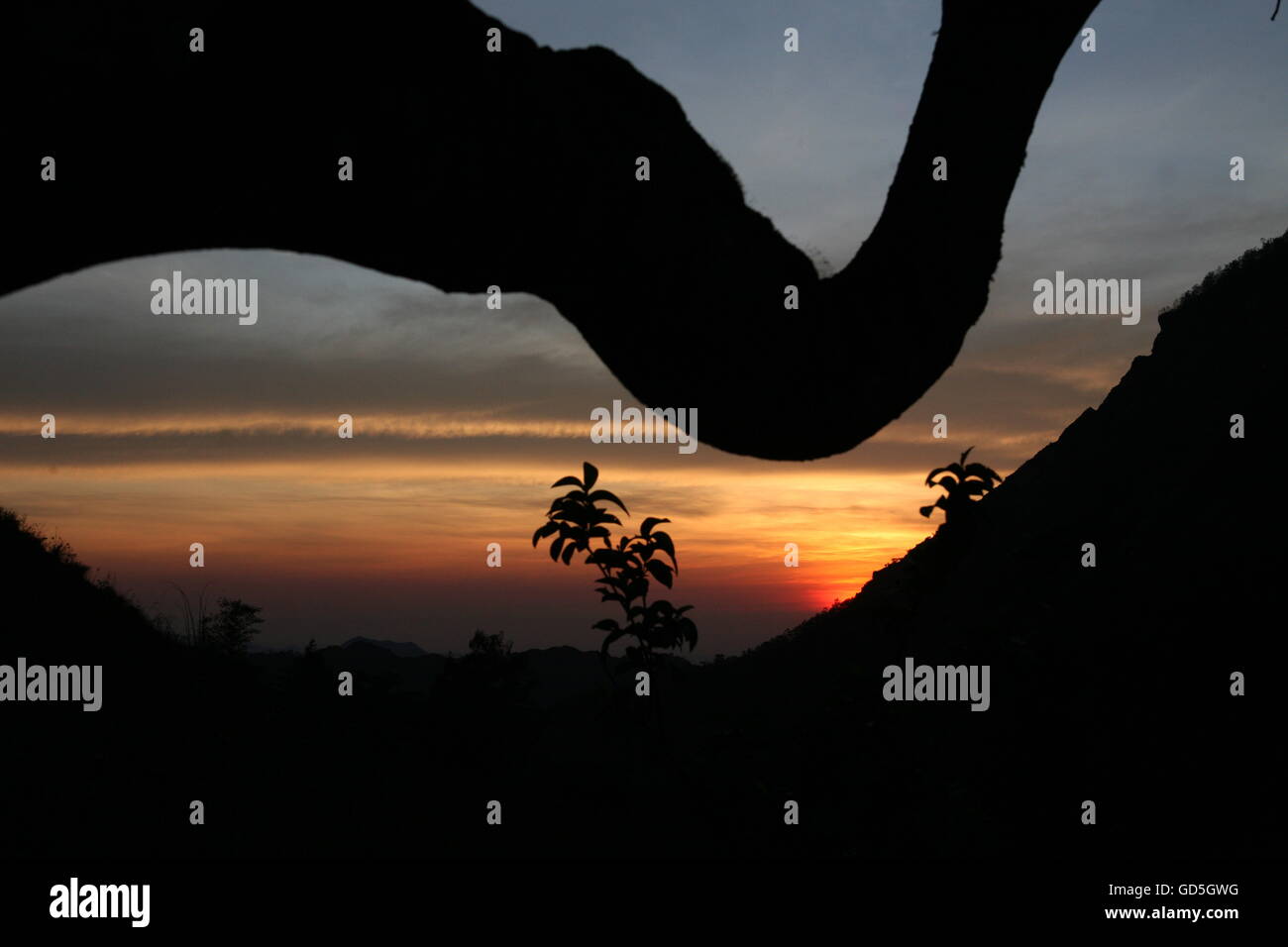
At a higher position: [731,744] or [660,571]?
[660,571]

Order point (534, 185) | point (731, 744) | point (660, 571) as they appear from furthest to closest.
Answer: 1. point (731, 744)
2. point (660, 571)
3. point (534, 185)

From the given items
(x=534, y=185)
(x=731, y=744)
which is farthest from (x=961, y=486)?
(x=534, y=185)

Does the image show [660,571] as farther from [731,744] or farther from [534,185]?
[534,185]

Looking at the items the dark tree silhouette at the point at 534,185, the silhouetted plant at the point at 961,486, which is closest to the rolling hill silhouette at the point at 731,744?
the silhouetted plant at the point at 961,486

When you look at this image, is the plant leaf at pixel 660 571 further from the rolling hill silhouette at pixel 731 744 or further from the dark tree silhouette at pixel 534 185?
the dark tree silhouette at pixel 534 185

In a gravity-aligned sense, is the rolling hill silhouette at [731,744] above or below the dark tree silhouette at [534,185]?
below

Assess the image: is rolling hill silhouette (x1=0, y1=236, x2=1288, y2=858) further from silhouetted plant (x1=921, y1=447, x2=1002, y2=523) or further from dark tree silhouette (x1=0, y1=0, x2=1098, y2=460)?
dark tree silhouette (x1=0, y1=0, x2=1098, y2=460)

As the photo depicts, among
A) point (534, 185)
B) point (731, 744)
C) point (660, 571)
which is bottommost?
point (731, 744)

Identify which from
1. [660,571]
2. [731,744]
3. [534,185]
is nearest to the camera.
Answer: [534,185]

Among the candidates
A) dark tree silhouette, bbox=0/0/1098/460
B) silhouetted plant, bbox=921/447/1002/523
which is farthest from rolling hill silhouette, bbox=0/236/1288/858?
dark tree silhouette, bbox=0/0/1098/460
